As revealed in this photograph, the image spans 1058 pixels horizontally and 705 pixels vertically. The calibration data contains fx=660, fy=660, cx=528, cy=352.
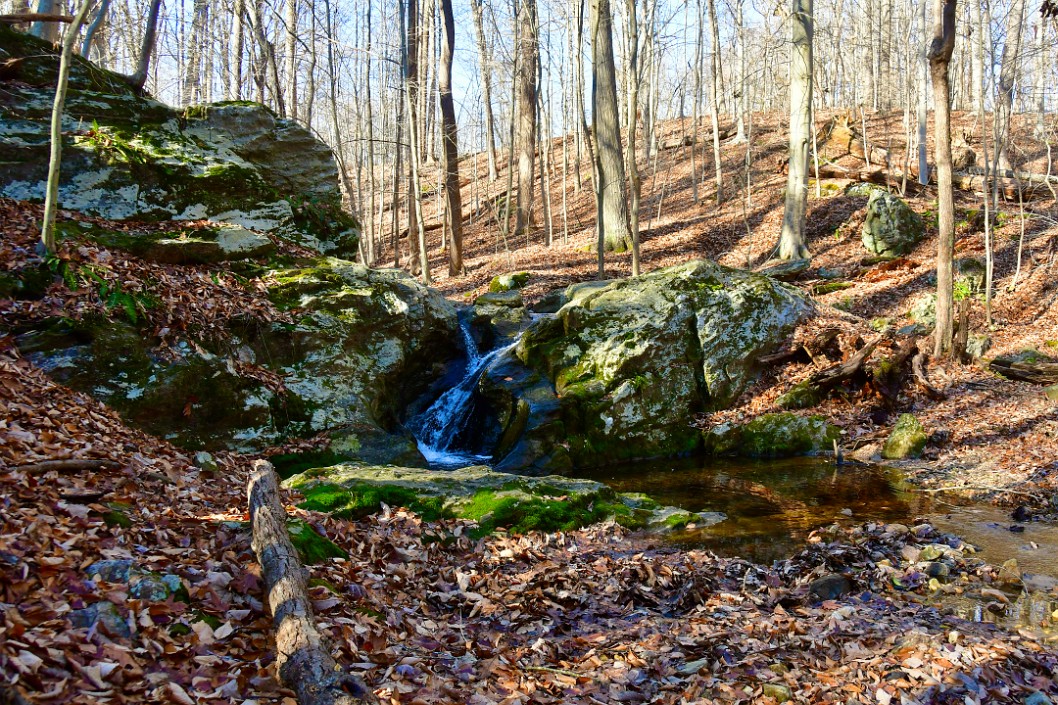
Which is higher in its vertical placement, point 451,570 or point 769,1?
point 769,1

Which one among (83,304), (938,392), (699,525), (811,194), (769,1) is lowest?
(699,525)

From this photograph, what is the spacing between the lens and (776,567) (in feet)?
19.3

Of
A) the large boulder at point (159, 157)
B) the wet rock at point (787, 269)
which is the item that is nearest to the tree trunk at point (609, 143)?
the wet rock at point (787, 269)

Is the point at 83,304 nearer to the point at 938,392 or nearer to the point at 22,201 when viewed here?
the point at 22,201

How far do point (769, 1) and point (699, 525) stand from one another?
2421 centimetres

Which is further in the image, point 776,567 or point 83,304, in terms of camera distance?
point 83,304

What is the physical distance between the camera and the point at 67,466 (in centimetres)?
473

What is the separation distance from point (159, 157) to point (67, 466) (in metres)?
7.80

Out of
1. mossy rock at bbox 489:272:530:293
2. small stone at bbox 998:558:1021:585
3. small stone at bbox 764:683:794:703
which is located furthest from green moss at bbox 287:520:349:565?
mossy rock at bbox 489:272:530:293

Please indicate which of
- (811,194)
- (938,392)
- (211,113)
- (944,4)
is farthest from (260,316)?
(811,194)

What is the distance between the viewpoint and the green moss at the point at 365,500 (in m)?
5.91

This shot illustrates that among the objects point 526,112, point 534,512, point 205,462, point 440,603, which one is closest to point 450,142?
point 526,112

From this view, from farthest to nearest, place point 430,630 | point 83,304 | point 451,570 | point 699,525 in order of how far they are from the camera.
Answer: point 83,304 < point 699,525 < point 451,570 < point 430,630

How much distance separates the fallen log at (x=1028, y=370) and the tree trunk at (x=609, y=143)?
978 centimetres
